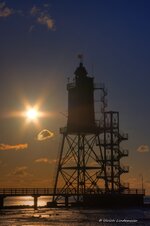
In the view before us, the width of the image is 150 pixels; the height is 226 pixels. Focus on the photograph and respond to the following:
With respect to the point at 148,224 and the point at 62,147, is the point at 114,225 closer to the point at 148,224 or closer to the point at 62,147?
the point at 148,224

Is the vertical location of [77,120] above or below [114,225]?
above

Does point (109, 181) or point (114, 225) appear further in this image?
point (109, 181)

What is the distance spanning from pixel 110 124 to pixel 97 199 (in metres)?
12.1

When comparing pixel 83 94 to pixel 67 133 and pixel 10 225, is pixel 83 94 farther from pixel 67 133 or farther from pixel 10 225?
pixel 10 225

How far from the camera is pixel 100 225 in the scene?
2370 inches

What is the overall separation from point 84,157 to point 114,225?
31834 millimetres

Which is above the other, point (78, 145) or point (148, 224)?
point (78, 145)

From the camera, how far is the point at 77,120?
3620 inches

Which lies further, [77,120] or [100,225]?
[77,120]

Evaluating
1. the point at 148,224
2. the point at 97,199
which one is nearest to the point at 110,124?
the point at 97,199

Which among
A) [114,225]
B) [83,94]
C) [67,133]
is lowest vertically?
[114,225]

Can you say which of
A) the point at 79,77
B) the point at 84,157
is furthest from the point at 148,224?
the point at 79,77

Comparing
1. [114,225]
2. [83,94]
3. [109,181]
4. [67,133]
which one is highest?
[83,94]

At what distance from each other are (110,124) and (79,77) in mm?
8998
